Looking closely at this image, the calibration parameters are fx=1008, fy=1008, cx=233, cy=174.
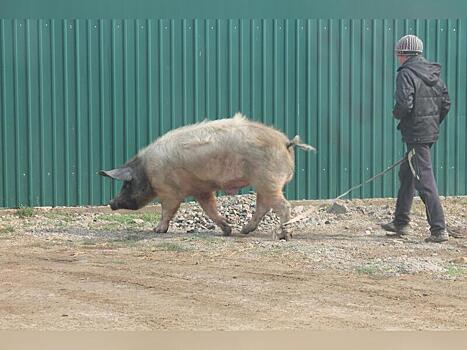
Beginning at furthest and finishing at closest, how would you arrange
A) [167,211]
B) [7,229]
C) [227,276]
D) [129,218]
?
[129,218] → [7,229] → [167,211] → [227,276]

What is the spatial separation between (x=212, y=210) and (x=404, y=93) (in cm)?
250

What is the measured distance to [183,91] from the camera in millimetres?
13156

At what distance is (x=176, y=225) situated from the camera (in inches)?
470

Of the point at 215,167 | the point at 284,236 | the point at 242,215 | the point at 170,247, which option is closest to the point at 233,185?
the point at 215,167

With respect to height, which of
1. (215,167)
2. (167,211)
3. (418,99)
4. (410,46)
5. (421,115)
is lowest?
(167,211)

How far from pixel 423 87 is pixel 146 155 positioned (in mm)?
3121

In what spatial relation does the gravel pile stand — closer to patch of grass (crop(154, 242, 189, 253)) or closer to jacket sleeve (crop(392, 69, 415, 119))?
patch of grass (crop(154, 242, 189, 253))

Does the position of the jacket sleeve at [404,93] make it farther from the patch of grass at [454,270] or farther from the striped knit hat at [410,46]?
the patch of grass at [454,270]

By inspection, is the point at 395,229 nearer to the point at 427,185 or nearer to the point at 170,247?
the point at 427,185

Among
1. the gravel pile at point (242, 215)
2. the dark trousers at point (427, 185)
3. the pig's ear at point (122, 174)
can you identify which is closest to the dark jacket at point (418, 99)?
the dark trousers at point (427, 185)

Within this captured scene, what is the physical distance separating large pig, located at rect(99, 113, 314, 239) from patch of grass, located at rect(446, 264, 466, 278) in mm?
2104

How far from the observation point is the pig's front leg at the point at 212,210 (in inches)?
439

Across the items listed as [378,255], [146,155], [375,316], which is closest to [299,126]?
[146,155]

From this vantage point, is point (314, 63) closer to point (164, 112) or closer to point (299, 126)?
point (299, 126)
